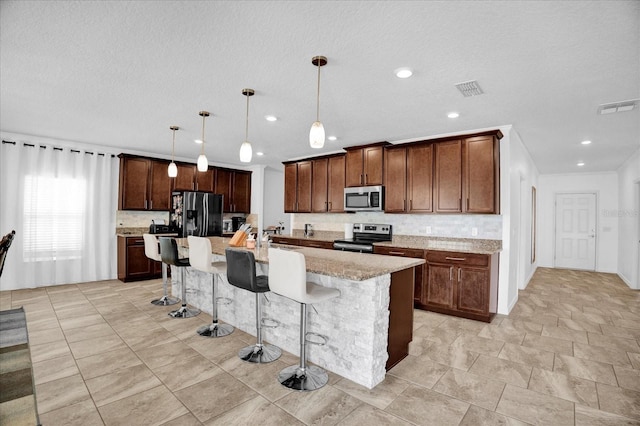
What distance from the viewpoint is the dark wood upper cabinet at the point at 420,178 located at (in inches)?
185

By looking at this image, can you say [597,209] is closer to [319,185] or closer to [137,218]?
[319,185]

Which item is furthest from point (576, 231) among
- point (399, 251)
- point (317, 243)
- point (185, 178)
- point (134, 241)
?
point (134, 241)

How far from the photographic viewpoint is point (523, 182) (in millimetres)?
5527

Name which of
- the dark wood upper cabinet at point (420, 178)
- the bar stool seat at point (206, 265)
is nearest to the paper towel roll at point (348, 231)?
the dark wood upper cabinet at point (420, 178)

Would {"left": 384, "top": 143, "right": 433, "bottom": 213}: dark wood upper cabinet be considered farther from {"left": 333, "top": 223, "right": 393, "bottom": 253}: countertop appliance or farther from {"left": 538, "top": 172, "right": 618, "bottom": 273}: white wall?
{"left": 538, "top": 172, "right": 618, "bottom": 273}: white wall

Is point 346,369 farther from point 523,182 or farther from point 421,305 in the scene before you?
point 523,182

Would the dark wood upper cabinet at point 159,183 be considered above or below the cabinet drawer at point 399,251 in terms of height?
above

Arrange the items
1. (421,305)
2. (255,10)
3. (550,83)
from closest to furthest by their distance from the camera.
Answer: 1. (255,10)
2. (550,83)
3. (421,305)

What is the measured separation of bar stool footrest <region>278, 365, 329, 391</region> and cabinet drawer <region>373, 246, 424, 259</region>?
227 cm

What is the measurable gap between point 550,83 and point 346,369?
2982mm

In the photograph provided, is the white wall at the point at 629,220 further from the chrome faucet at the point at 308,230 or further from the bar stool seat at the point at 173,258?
the bar stool seat at the point at 173,258

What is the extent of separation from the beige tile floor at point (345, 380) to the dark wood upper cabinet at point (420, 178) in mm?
1538

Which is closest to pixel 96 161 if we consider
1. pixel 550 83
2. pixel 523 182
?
pixel 550 83

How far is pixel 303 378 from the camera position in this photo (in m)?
2.43
